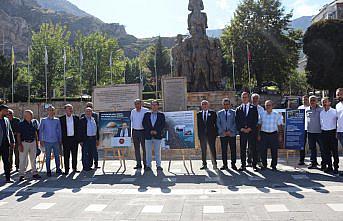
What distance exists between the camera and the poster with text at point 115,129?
10531 millimetres

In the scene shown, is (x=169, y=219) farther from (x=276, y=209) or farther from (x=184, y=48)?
(x=184, y=48)

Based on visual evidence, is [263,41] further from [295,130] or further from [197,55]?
[295,130]

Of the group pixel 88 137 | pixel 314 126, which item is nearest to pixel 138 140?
pixel 88 137

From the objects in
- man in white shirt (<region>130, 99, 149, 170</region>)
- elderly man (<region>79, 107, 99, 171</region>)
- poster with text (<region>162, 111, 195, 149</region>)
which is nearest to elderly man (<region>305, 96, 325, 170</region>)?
poster with text (<region>162, 111, 195, 149</region>)

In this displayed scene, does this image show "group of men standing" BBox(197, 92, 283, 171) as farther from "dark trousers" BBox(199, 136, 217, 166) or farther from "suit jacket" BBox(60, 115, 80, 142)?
"suit jacket" BBox(60, 115, 80, 142)

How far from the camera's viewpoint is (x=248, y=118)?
9.45 metres

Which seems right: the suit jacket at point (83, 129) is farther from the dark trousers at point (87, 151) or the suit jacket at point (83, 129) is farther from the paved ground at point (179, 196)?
the paved ground at point (179, 196)

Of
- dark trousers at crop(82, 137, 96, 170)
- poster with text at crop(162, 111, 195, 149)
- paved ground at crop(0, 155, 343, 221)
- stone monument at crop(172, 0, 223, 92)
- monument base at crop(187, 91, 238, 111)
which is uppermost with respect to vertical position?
stone monument at crop(172, 0, 223, 92)

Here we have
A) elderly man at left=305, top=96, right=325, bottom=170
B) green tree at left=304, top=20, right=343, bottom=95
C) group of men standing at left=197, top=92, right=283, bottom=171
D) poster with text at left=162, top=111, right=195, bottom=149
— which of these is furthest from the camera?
green tree at left=304, top=20, right=343, bottom=95

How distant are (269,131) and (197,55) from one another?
16647mm

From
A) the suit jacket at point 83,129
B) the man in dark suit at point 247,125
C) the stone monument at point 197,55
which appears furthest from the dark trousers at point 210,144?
the stone monument at point 197,55

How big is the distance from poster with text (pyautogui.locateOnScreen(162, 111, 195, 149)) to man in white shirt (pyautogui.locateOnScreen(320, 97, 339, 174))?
10.6ft

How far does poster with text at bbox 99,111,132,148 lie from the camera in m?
10.5

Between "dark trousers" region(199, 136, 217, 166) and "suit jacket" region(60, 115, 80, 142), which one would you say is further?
"dark trousers" region(199, 136, 217, 166)
